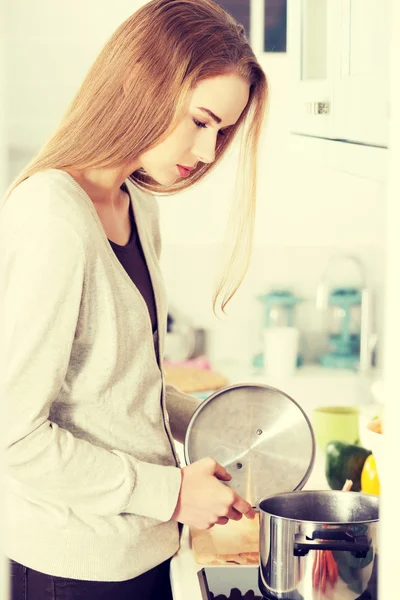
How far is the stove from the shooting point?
1.22 meters

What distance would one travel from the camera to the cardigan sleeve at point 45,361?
1.02 meters

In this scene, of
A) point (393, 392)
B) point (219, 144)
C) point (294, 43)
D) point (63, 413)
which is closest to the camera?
point (393, 392)

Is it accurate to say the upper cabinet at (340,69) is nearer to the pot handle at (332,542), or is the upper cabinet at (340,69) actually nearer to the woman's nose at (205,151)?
the woman's nose at (205,151)

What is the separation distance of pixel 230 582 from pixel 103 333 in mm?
444

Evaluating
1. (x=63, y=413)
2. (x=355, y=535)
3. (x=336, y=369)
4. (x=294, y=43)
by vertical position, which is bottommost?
(x=336, y=369)

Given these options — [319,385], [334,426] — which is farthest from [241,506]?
[319,385]

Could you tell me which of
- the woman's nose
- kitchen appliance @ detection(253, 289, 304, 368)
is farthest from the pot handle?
kitchen appliance @ detection(253, 289, 304, 368)

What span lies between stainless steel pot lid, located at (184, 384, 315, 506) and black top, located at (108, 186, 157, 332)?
7.5 inches

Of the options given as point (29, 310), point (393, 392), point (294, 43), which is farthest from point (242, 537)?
point (294, 43)

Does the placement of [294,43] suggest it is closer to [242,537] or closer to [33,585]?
[242,537]

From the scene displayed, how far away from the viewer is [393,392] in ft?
1.87

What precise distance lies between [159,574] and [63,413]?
30cm

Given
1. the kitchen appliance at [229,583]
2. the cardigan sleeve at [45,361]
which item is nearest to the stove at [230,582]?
the kitchen appliance at [229,583]

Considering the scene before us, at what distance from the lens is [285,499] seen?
120 centimetres
